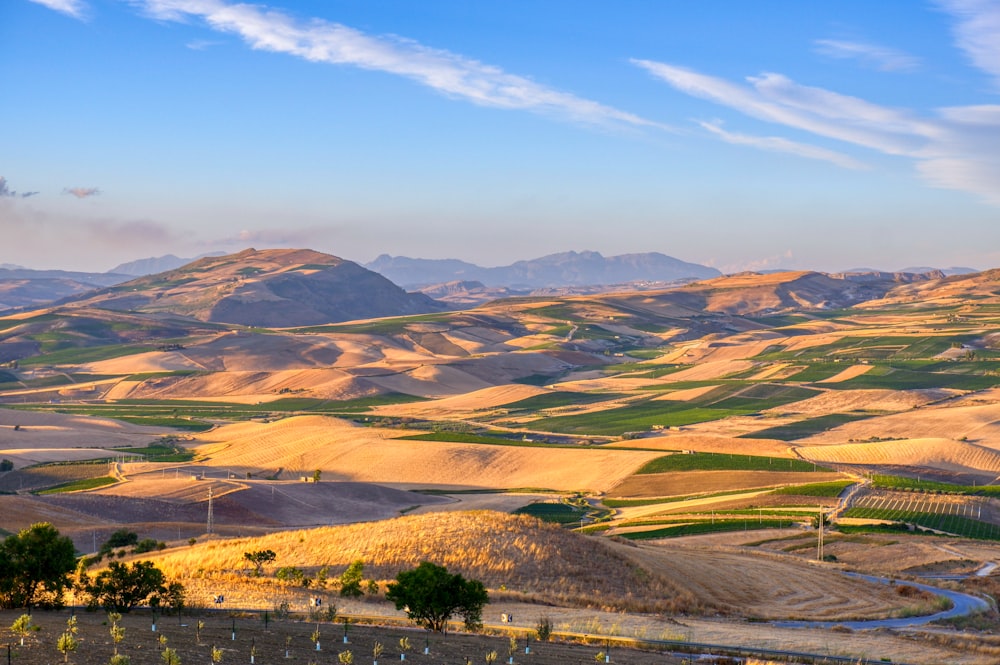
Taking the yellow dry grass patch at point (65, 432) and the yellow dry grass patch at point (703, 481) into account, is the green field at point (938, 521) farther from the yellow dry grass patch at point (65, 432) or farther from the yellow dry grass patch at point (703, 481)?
the yellow dry grass patch at point (65, 432)

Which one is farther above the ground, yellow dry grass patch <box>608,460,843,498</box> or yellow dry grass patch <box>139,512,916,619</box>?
yellow dry grass patch <box>139,512,916,619</box>

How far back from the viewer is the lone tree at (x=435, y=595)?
3731 centimetres

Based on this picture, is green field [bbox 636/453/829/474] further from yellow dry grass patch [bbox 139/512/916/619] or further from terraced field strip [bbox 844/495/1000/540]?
yellow dry grass patch [bbox 139/512/916/619]

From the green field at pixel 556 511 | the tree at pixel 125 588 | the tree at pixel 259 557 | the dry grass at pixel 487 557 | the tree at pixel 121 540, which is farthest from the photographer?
the green field at pixel 556 511

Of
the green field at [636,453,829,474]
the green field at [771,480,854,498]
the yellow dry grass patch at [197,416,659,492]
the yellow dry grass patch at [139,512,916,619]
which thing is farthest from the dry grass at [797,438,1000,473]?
the yellow dry grass patch at [139,512,916,619]

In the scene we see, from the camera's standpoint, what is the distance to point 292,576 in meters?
51.8

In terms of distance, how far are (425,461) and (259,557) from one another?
7528 cm

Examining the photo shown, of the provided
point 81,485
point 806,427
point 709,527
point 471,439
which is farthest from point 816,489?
point 81,485

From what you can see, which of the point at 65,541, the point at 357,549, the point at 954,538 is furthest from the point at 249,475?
the point at 65,541

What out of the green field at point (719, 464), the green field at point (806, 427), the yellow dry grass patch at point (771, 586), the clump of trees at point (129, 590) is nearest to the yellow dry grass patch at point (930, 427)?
the green field at point (806, 427)

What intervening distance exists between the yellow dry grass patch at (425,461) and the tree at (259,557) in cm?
6540

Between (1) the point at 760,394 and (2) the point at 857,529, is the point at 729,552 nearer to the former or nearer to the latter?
(2) the point at 857,529

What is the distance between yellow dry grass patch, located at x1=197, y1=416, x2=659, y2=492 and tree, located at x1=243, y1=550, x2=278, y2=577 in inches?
2575

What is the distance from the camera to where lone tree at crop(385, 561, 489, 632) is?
1469 inches
